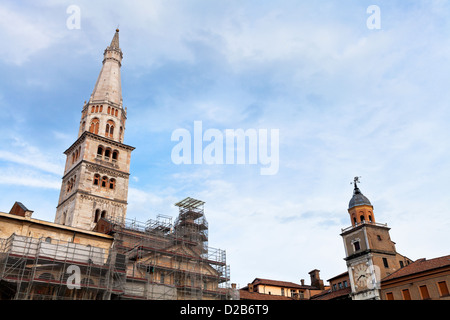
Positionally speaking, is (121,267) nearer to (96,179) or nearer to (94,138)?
(96,179)

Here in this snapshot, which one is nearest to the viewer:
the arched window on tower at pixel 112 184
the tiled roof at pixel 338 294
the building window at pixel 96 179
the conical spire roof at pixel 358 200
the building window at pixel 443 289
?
the building window at pixel 443 289

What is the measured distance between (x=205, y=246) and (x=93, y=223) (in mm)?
13154

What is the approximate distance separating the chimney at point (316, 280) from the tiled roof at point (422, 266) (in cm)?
2055

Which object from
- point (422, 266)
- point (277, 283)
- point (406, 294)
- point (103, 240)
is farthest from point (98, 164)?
point (422, 266)

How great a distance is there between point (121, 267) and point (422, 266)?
105ft

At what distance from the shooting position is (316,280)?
6650cm

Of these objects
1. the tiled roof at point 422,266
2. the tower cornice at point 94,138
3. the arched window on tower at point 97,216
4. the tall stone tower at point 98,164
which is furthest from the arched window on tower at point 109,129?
the tiled roof at point 422,266

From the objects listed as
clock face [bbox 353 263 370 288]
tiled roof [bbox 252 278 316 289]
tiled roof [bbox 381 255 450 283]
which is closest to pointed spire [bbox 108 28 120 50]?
tiled roof [bbox 252 278 316 289]

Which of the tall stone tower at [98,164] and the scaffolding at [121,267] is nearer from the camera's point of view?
the scaffolding at [121,267]

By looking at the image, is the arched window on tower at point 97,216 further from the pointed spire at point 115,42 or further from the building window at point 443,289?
the building window at point 443,289

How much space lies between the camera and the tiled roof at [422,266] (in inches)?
1604
